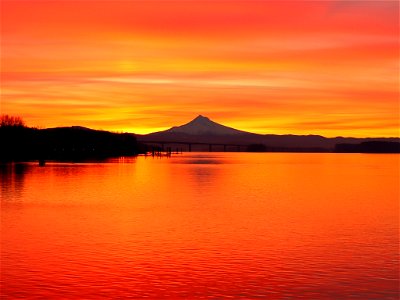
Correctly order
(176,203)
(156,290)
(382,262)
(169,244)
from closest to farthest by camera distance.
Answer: (156,290), (382,262), (169,244), (176,203)

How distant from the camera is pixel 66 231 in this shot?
A: 40875 millimetres

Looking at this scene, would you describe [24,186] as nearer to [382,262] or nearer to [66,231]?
[66,231]

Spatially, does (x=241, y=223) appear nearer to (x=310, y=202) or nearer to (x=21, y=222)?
(x=21, y=222)

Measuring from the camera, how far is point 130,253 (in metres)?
33.0

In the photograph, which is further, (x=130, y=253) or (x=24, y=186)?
(x=24, y=186)

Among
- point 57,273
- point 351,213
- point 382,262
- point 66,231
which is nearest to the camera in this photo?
point 57,273

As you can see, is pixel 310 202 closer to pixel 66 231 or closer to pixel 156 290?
pixel 66 231

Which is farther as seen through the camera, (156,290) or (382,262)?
(382,262)

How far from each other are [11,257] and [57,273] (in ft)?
15.2

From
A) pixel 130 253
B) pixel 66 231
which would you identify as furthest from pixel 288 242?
pixel 66 231

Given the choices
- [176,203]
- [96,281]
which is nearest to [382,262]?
[96,281]

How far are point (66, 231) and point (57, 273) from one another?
13111mm

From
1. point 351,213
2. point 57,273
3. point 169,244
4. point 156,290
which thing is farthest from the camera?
point 351,213

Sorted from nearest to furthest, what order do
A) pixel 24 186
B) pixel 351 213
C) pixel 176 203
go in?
Result: pixel 351 213 < pixel 176 203 < pixel 24 186
